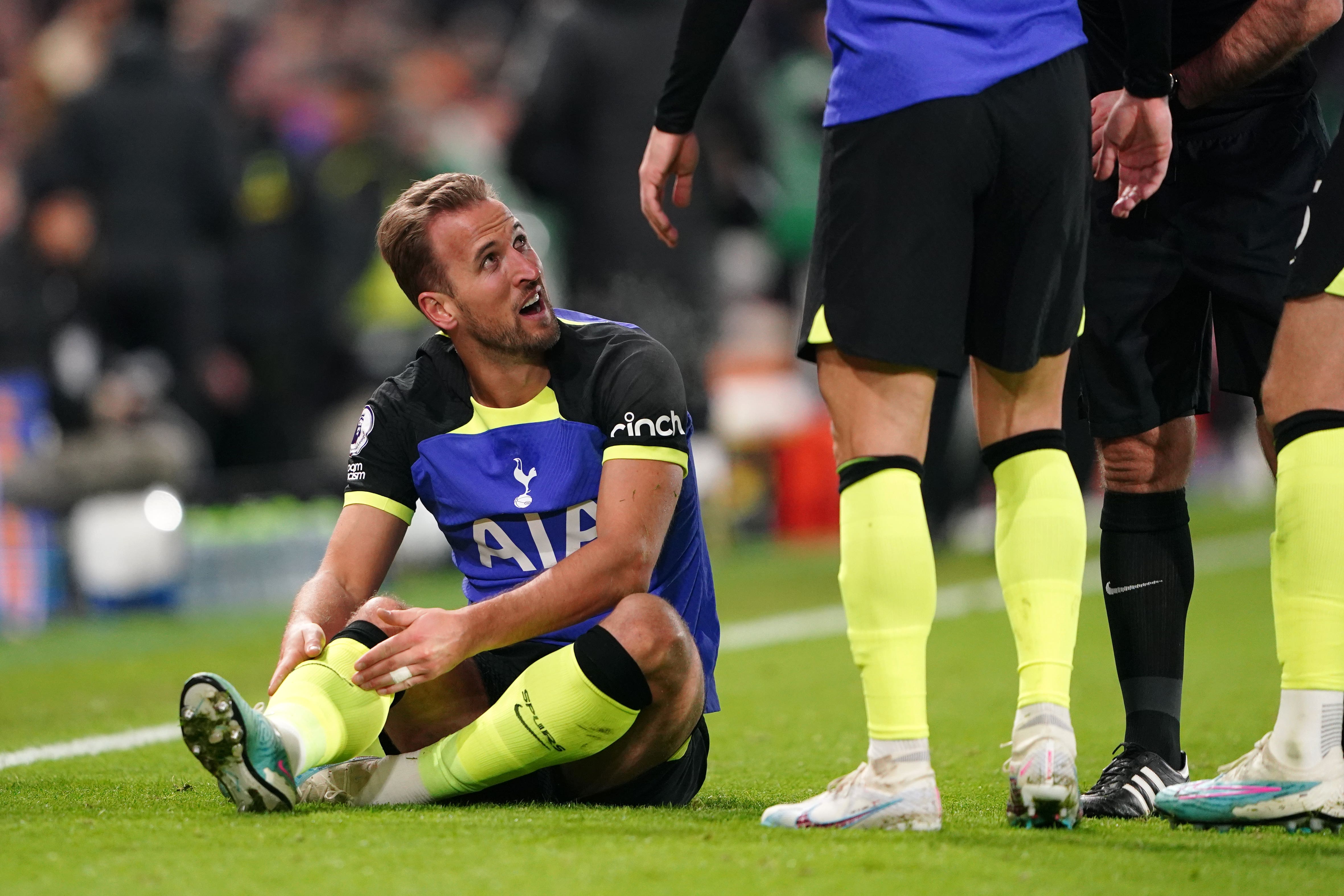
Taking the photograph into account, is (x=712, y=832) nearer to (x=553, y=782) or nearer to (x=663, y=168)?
(x=553, y=782)

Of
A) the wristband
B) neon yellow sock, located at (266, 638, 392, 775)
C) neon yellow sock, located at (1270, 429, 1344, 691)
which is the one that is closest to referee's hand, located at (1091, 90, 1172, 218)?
the wristband

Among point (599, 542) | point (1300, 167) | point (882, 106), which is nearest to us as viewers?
point (882, 106)

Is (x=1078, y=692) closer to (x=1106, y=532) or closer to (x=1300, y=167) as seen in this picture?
(x=1106, y=532)

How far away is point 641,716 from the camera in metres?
3.12

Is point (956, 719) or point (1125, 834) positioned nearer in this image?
point (1125, 834)

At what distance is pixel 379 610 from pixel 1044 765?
121cm

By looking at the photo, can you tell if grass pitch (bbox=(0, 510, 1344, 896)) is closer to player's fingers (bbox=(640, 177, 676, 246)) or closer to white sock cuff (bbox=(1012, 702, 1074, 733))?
white sock cuff (bbox=(1012, 702, 1074, 733))

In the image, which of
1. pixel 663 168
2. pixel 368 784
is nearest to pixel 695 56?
pixel 663 168

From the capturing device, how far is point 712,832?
2758mm

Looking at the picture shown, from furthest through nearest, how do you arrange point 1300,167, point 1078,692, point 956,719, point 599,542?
1. point 1078,692
2. point 956,719
3. point 1300,167
4. point 599,542

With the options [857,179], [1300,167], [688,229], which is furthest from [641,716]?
[688,229]

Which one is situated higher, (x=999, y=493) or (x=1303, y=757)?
(x=999, y=493)

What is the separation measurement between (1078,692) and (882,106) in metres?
2.76

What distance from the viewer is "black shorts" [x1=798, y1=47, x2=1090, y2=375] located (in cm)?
273
